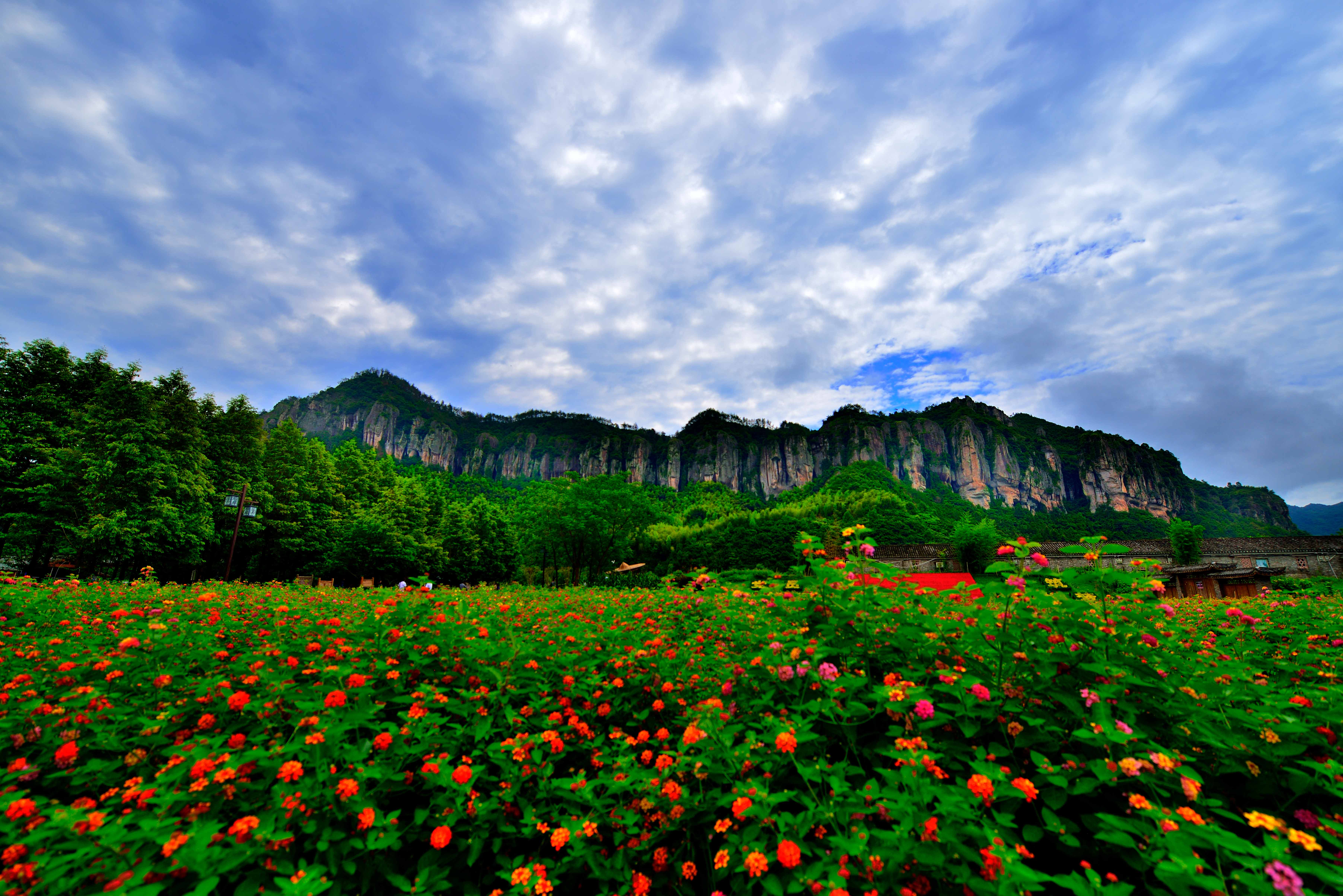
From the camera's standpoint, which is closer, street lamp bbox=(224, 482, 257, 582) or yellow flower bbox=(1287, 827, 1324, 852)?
yellow flower bbox=(1287, 827, 1324, 852)

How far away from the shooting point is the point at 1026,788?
185cm

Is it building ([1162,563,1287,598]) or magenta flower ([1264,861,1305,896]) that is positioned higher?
magenta flower ([1264,861,1305,896])

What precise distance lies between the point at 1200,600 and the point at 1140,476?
7885 inches

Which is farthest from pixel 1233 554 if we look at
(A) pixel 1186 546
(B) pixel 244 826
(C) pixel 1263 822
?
(B) pixel 244 826

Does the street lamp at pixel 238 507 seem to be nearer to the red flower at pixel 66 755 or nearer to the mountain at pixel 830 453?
the red flower at pixel 66 755

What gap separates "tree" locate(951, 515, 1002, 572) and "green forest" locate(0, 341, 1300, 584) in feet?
1.04

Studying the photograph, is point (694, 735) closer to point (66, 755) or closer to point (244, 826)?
point (244, 826)

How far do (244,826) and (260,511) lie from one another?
33.1 meters

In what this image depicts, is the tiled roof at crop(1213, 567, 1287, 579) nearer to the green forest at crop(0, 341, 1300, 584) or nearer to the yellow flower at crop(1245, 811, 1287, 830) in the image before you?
the green forest at crop(0, 341, 1300, 584)

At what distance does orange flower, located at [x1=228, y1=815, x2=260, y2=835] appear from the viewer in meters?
1.79

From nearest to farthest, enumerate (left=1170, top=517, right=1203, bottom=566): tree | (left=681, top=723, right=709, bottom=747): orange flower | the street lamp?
(left=681, top=723, right=709, bottom=747): orange flower → the street lamp → (left=1170, top=517, right=1203, bottom=566): tree

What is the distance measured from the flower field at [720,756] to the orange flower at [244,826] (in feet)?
0.04

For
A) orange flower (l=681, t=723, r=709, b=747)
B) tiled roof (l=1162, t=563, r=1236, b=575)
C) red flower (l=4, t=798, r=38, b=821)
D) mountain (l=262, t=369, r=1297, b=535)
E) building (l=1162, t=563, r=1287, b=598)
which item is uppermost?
mountain (l=262, t=369, r=1297, b=535)

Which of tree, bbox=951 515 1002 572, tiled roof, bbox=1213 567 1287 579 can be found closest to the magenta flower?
tiled roof, bbox=1213 567 1287 579
